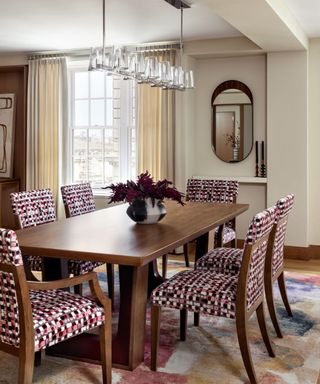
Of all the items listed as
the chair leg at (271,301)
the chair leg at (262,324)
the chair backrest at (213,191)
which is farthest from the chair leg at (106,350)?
the chair backrest at (213,191)

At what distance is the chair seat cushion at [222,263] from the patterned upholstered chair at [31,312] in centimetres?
115

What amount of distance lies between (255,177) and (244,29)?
2014 millimetres

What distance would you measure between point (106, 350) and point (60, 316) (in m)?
0.39

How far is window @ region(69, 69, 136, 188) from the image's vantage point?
663 cm

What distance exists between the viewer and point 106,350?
2748 mm

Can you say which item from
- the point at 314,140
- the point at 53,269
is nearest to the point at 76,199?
the point at 53,269

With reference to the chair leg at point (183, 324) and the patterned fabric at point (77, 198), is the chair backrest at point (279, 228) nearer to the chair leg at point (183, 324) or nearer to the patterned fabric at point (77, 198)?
the chair leg at point (183, 324)

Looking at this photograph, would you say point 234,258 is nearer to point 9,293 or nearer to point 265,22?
point 9,293

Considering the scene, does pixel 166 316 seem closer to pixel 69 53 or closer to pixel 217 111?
pixel 217 111

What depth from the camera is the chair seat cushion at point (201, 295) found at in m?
2.83

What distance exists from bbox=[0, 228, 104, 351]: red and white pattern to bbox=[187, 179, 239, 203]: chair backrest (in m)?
2.79

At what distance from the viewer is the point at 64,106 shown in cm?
673

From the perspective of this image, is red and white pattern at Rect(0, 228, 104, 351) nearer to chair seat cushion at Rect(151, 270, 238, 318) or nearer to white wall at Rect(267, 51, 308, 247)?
chair seat cushion at Rect(151, 270, 238, 318)

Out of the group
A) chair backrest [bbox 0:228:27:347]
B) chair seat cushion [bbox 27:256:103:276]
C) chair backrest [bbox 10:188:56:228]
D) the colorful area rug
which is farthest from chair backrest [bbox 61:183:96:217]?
chair backrest [bbox 0:228:27:347]
